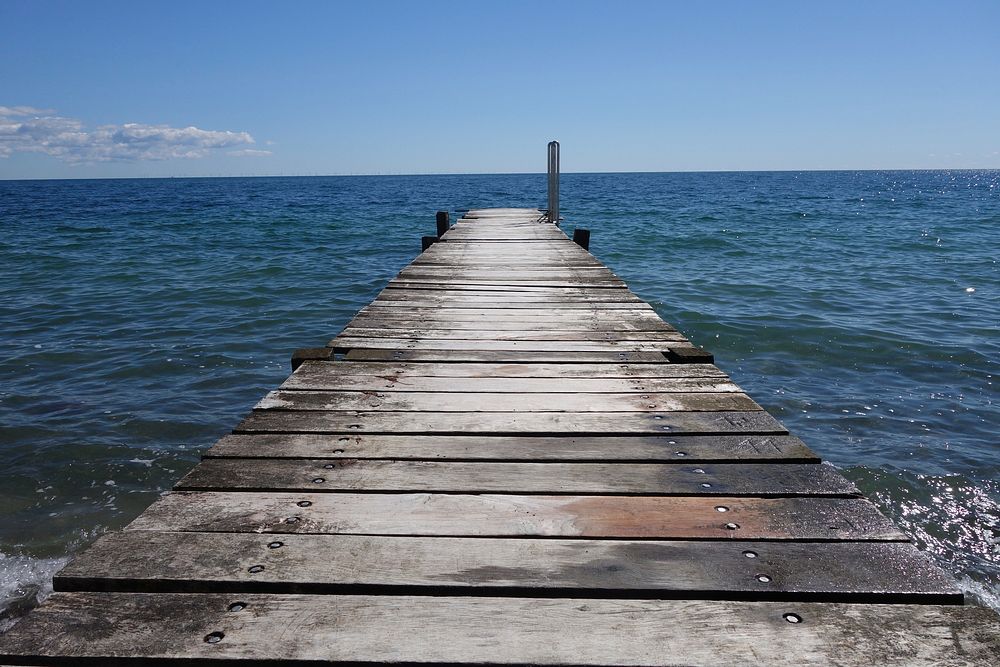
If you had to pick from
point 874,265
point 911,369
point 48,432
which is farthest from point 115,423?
point 874,265

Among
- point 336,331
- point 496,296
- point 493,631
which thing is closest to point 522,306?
point 496,296

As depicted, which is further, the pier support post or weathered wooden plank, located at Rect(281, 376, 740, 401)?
the pier support post

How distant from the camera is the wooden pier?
163cm

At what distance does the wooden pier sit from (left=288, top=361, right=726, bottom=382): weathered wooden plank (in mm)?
254

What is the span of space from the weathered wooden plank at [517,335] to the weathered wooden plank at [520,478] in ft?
6.84

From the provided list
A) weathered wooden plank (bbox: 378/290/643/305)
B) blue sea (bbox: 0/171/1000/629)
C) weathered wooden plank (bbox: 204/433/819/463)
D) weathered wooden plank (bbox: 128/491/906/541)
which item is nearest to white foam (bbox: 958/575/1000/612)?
blue sea (bbox: 0/171/1000/629)

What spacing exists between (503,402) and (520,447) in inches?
23.1

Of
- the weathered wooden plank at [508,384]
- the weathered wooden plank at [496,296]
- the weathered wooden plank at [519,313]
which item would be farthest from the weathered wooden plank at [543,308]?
the weathered wooden plank at [508,384]

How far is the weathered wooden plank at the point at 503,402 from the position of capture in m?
3.29

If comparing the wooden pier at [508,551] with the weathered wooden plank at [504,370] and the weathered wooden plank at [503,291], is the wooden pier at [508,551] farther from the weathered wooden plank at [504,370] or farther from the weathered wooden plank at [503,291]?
the weathered wooden plank at [503,291]

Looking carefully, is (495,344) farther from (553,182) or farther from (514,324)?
(553,182)

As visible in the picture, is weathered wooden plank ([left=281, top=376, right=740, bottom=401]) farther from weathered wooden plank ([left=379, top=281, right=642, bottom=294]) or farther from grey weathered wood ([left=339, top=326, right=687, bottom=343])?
weathered wooden plank ([left=379, top=281, right=642, bottom=294])

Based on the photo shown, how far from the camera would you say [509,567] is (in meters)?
1.96

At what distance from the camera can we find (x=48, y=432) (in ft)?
20.4
